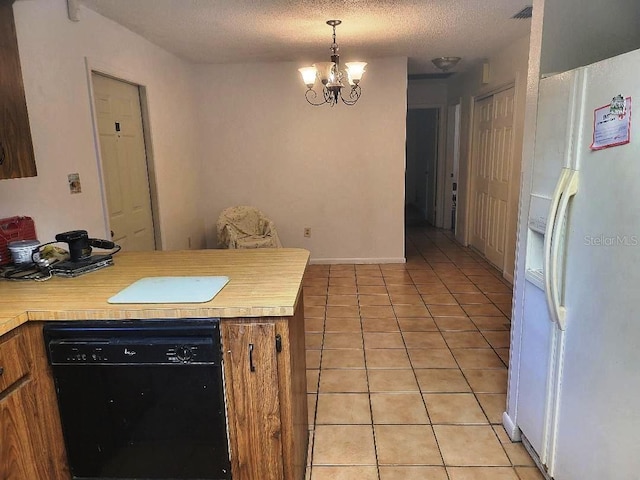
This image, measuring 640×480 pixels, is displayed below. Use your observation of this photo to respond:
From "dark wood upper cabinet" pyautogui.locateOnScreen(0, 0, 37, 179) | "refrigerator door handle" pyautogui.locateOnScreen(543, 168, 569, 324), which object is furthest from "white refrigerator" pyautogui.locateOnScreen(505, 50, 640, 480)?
"dark wood upper cabinet" pyautogui.locateOnScreen(0, 0, 37, 179)

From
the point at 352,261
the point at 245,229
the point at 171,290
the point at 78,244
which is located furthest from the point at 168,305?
the point at 352,261

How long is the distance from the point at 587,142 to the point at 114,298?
1.64m

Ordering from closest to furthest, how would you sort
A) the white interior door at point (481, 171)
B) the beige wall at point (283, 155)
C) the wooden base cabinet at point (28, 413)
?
the wooden base cabinet at point (28, 413), the beige wall at point (283, 155), the white interior door at point (481, 171)

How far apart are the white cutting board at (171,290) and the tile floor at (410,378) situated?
965mm

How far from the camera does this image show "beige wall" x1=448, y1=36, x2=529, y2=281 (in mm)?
4109

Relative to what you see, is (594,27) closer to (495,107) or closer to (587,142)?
(587,142)

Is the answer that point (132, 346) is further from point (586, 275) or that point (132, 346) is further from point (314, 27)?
point (314, 27)

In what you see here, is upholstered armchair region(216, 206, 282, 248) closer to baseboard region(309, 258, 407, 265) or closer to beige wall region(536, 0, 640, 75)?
baseboard region(309, 258, 407, 265)

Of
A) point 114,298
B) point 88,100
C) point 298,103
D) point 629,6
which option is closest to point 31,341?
point 114,298

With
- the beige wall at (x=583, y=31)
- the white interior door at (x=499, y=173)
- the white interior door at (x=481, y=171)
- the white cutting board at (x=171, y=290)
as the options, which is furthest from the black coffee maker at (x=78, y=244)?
the white interior door at (x=481, y=171)

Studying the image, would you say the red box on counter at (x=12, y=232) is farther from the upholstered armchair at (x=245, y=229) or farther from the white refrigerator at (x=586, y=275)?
the upholstered armchair at (x=245, y=229)

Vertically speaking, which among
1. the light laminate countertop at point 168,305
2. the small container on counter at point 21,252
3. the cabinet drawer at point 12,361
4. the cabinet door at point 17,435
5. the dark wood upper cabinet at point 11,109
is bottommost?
the cabinet door at point 17,435

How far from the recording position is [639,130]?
120cm

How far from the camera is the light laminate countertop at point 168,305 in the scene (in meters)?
1.39
